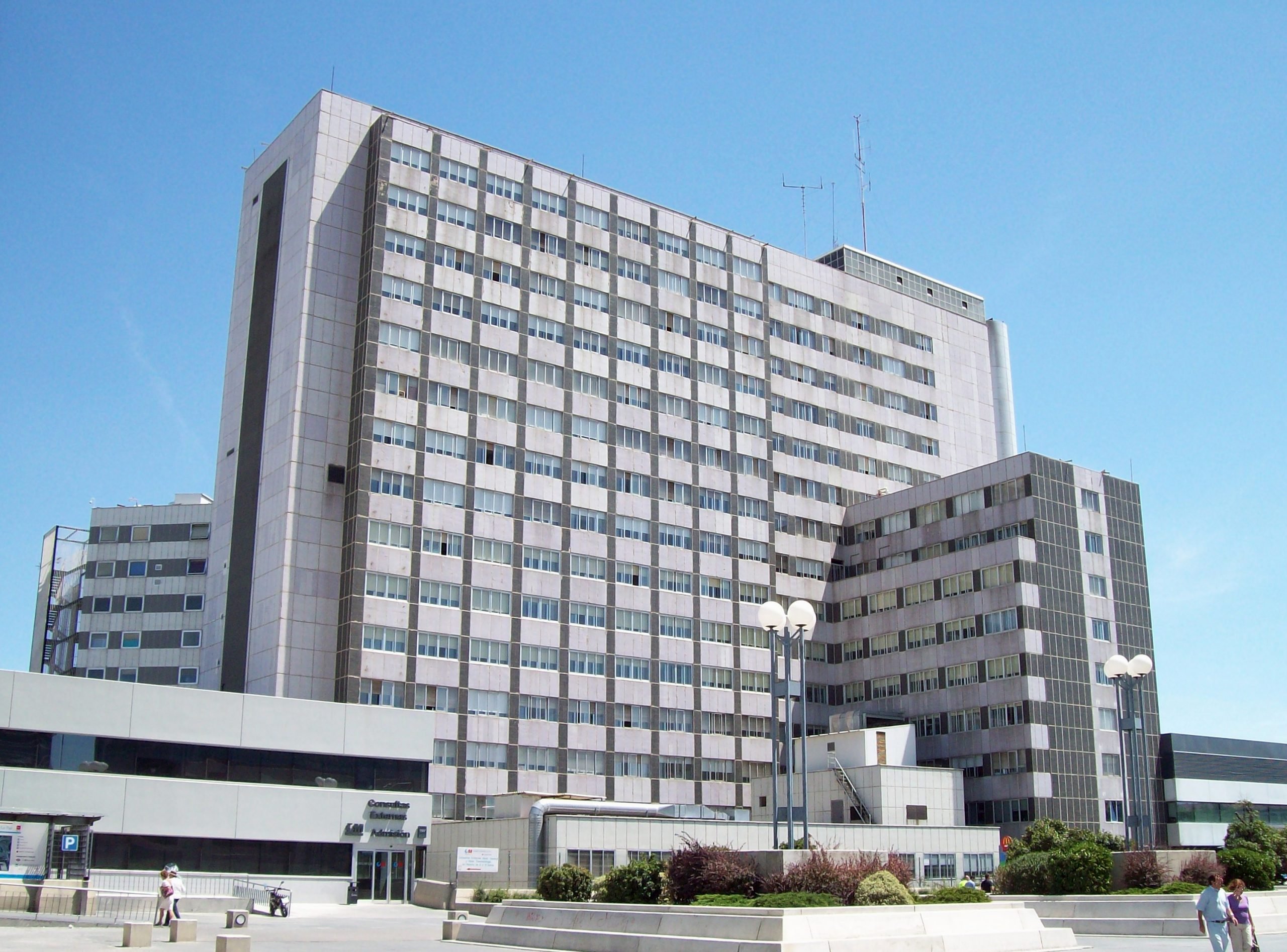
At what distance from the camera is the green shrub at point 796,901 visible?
105ft

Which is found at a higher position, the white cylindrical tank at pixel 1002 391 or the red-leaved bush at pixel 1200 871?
the white cylindrical tank at pixel 1002 391

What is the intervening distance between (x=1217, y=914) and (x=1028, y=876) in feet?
65.6

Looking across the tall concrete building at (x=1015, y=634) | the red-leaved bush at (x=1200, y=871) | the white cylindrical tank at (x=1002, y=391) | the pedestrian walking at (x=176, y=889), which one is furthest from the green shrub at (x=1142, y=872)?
the white cylindrical tank at (x=1002, y=391)

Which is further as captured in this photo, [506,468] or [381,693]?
[506,468]

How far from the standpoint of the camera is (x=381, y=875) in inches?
2793

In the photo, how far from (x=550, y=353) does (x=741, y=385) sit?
1848cm

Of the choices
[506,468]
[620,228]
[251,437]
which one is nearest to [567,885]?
[506,468]

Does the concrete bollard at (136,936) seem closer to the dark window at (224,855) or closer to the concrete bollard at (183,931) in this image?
the concrete bollard at (183,931)

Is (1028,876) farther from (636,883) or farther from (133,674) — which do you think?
(133,674)

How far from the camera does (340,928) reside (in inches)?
1905

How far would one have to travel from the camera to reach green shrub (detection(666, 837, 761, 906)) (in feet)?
116

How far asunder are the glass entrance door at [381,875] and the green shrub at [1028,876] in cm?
3663

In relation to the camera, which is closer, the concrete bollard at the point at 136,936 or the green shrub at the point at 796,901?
the green shrub at the point at 796,901

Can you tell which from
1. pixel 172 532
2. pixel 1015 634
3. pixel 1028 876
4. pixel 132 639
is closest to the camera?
pixel 1028 876
